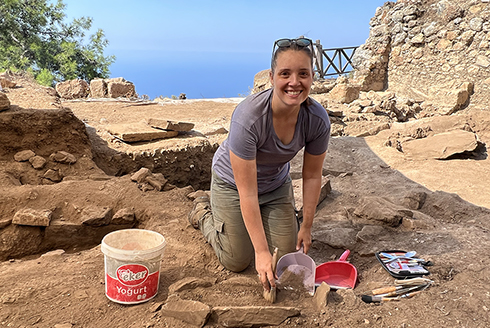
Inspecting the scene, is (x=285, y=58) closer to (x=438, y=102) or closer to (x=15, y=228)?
(x=15, y=228)

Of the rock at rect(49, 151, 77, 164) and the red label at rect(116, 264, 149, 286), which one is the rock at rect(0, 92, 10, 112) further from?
the red label at rect(116, 264, 149, 286)

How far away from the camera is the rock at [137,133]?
195 inches

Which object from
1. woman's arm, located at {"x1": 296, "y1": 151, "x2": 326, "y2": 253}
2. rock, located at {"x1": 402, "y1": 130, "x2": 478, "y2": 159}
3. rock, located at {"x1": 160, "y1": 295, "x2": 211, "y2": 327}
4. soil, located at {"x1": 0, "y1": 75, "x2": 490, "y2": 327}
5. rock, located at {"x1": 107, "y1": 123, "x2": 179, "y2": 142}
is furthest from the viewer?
rock, located at {"x1": 402, "y1": 130, "x2": 478, "y2": 159}

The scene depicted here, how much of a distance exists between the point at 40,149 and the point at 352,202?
10.7 ft

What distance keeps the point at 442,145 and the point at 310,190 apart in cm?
373

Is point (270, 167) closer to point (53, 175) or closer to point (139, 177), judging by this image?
point (139, 177)

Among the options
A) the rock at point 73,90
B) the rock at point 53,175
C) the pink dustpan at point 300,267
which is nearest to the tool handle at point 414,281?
the pink dustpan at point 300,267

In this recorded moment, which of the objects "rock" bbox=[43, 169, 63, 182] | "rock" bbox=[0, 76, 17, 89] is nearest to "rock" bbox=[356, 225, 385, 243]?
"rock" bbox=[43, 169, 63, 182]

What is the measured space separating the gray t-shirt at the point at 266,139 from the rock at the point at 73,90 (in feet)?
27.5

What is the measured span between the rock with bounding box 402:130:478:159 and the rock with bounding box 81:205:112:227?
4.18 m

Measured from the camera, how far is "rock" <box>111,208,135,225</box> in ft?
10.8

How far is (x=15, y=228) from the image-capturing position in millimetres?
3121

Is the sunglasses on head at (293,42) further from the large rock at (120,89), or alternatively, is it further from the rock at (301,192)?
the large rock at (120,89)

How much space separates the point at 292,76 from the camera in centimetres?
198
